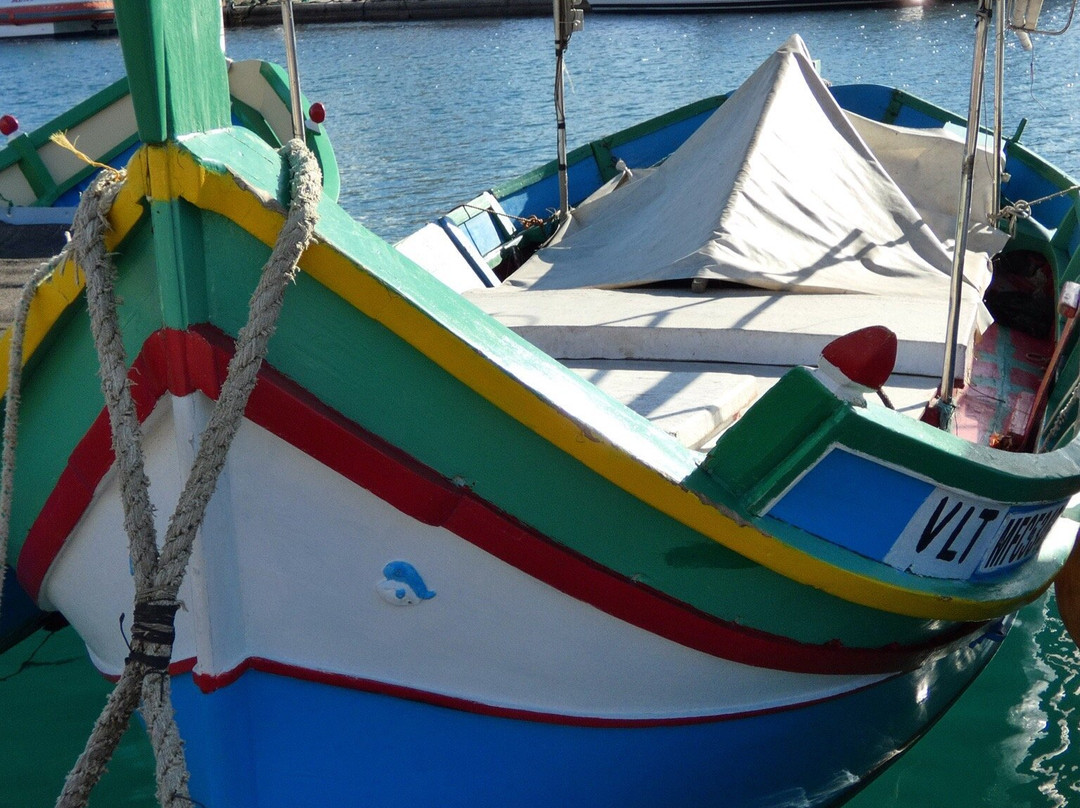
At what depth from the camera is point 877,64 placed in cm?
2159

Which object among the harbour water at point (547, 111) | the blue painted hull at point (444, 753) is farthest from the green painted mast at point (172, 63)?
the harbour water at point (547, 111)

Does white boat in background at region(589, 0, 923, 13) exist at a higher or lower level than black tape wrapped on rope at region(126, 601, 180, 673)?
lower

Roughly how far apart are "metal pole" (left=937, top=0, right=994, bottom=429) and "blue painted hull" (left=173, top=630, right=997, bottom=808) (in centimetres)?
76

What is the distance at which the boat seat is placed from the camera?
326cm

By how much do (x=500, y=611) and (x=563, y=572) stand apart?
0.49 ft

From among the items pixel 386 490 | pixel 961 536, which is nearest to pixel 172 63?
pixel 386 490

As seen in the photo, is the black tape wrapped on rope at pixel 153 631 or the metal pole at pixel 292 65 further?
the metal pole at pixel 292 65

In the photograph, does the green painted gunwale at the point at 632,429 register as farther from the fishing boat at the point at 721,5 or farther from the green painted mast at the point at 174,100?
the fishing boat at the point at 721,5

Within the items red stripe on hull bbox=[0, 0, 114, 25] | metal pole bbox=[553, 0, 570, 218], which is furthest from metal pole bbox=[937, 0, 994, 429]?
red stripe on hull bbox=[0, 0, 114, 25]

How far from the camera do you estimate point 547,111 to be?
675 inches

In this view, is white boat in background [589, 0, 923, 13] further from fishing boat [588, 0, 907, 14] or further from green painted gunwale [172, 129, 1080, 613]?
green painted gunwale [172, 129, 1080, 613]

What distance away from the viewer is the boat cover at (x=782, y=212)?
385 centimetres

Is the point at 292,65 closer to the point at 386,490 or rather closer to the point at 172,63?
the point at 172,63

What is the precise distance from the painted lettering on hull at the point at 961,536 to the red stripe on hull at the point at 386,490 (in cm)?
30
